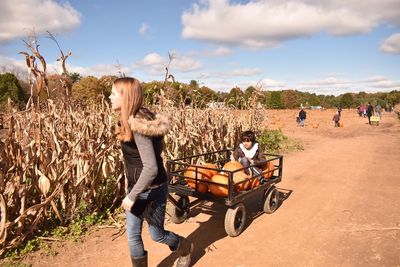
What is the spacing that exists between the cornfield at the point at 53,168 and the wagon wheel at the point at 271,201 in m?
2.38

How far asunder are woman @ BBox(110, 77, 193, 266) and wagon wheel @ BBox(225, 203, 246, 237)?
4.52 feet

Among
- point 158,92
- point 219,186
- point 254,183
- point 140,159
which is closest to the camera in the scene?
point 140,159

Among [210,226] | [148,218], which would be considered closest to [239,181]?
[210,226]

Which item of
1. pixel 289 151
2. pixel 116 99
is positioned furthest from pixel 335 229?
pixel 289 151

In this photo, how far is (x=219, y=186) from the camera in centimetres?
449

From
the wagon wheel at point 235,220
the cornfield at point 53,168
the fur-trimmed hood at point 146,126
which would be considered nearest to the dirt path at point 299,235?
the wagon wheel at point 235,220

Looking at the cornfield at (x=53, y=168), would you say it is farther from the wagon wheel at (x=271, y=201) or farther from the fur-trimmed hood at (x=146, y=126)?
the wagon wheel at (x=271, y=201)

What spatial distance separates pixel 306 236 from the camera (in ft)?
14.9

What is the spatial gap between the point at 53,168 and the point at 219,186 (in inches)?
88.4

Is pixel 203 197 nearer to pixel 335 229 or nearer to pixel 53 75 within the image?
pixel 335 229

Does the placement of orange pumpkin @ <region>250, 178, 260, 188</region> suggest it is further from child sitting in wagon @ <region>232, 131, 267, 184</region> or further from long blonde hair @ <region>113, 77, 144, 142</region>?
long blonde hair @ <region>113, 77, 144, 142</region>

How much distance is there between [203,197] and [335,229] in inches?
79.7

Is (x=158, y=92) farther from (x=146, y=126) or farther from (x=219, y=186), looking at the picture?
(x=146, y=126)

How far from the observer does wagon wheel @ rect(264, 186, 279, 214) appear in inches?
209
